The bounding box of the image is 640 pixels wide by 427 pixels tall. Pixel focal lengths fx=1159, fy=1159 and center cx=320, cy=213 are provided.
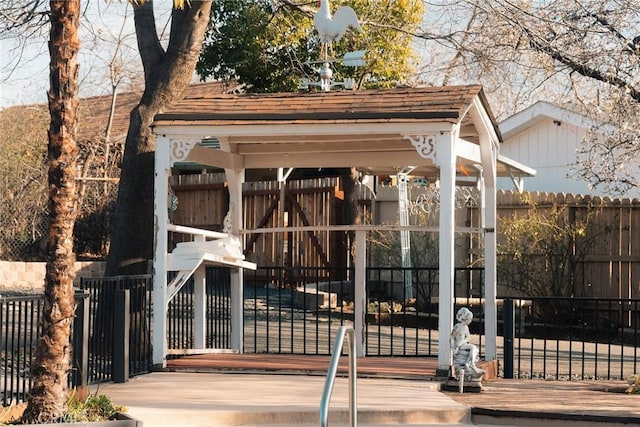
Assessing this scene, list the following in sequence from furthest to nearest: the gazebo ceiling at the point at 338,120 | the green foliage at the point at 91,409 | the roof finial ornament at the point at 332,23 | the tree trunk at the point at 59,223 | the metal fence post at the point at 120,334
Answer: the roof finial ornament at the point at 332,23 < the gazebo ceiling at the point at 338,120 < the metal fence post at the point at 120,334 < the green foliage at the point at 91,409 < the tree trunk at the point at 59,223

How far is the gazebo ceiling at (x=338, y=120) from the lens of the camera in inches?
465

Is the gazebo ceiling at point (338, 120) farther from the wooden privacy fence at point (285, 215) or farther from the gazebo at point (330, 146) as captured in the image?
the wooden privacy fence at point (285, 215)

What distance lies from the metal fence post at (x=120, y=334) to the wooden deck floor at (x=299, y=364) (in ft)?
2.96

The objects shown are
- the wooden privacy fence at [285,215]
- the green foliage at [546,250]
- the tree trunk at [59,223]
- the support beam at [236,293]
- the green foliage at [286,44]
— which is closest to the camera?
the tree trunk at [59,223]

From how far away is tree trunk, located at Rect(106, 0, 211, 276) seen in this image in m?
14.0

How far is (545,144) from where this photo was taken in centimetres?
2623

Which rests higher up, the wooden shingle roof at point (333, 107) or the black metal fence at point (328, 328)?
the wooden shingle roof at point (333, 107)

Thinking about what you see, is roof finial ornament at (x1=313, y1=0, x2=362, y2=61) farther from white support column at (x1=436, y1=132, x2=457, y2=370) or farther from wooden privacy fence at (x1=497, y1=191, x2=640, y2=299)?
wooden privacy fence at (x1=497, y1=191, x2=640, y2=299)

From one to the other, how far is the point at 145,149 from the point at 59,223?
199 inches

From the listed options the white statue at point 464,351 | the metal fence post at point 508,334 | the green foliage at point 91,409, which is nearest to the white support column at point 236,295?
the metal fence post at point 508,334

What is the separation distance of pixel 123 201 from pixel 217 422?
16.4ft

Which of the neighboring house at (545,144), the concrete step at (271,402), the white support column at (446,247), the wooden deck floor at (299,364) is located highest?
the neighboring house at (545,144)

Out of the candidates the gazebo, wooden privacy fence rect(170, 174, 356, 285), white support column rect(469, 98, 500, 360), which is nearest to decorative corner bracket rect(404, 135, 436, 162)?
the gazebo

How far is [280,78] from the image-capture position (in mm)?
21875
